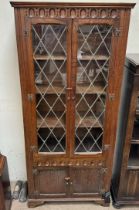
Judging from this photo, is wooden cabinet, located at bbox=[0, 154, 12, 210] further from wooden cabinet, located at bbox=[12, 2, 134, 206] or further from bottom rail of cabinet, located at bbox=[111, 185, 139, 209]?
bottom rail of cabinet, located at bbox=[111, 185, 139, 209]

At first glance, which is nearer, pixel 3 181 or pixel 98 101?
pixel 98 101

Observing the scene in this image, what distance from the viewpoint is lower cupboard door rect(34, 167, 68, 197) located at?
1.81 m

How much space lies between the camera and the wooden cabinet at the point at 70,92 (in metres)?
1.35

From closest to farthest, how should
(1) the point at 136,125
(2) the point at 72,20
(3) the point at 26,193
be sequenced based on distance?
(2) the point at 72,20 < (1) the point at 136,125 < (3) the point at 26,193

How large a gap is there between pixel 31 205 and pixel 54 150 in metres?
0.60

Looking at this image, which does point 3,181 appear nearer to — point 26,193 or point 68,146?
point 26,193

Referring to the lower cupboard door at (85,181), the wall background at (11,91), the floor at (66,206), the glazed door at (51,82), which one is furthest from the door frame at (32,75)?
the floor at (66,206)

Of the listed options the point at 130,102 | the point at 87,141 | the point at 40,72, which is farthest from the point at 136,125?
the point at 40,72

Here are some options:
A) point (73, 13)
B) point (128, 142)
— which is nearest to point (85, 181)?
point (128, 142)

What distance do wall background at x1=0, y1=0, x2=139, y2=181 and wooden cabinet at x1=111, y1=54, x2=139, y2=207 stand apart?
347mm

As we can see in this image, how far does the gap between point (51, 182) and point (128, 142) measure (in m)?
0.75

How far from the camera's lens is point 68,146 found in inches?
67.3

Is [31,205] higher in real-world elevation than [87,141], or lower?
lower

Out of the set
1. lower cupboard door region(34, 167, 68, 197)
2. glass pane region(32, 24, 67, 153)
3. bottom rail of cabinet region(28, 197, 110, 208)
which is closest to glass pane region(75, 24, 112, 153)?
glass pane region(32, 24, 67, 153)
